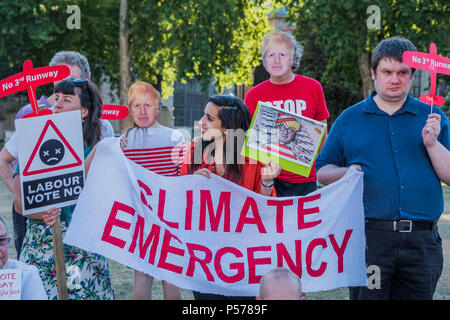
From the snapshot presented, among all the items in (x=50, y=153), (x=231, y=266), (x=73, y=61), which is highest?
(x=73, y=61)

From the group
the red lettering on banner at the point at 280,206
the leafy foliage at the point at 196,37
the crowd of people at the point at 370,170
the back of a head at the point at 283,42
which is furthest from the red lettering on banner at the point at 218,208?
the leafy foliage at the point at 196,37

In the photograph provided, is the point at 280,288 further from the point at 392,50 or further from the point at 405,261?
the point at 392,50

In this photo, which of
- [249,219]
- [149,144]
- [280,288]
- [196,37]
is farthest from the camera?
[196,37]

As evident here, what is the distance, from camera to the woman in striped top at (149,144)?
184 inches

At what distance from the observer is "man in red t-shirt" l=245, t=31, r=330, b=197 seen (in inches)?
189

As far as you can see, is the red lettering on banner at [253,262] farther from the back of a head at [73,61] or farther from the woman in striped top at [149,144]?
the back of a head at [73,61]

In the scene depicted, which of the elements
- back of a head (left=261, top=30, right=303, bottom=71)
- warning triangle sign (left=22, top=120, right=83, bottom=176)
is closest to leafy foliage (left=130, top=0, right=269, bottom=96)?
back of a head (left=261, top=30, right=303, bottom=71)

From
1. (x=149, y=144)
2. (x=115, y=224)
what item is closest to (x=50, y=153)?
(x=115, y=224)

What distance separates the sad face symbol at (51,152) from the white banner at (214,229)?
0.85ft

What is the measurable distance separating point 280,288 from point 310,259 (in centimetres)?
90

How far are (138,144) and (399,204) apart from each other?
207 cm

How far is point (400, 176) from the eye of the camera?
11.6 ft

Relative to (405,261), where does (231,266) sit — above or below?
below
